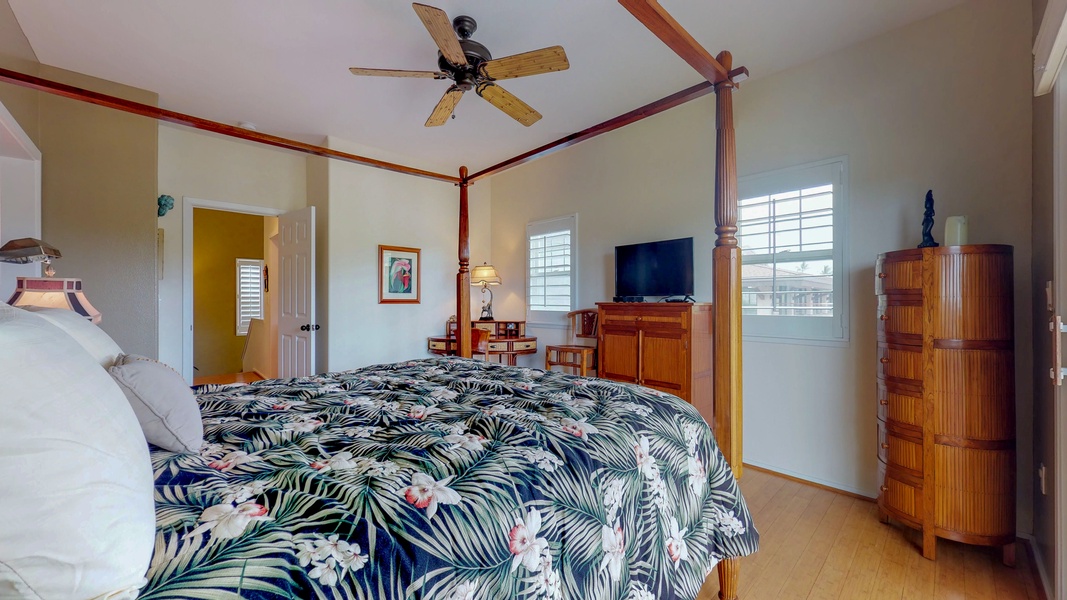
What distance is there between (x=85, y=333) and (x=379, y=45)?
228 centimetres

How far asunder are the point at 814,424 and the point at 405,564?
9.75ft

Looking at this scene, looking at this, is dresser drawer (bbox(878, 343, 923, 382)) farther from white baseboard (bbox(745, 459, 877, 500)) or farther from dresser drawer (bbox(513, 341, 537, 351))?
dresser drawer (bbox(513, 341, 537, 351))

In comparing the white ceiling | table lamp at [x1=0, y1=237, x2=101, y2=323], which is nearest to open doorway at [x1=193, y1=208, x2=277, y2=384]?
the white ceiling

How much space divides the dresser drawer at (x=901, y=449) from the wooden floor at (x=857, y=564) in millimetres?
384

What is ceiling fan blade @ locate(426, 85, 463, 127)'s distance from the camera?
2.59 meters

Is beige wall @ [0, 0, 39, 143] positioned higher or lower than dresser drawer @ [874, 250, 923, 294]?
higher

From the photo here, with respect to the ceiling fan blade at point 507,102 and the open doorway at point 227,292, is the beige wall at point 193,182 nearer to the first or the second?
the open doorway at point 227,292

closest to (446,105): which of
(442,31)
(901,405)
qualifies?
(442,31)

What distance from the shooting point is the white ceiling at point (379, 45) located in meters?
2.36

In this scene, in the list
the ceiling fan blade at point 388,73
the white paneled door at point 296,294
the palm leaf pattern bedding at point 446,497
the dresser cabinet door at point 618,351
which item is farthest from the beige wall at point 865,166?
the white paneled door at point 296,294

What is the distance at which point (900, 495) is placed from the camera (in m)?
2.19

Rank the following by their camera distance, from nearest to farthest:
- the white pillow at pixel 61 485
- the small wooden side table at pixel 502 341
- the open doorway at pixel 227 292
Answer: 1. the white pillow at pixel 61 485
2. the small wooden side table at pixel 502 341
3. the open doorway at pixel 227 292

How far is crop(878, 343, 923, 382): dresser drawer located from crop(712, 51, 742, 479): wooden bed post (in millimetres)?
1024

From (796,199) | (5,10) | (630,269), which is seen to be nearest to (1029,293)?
(796,199)
